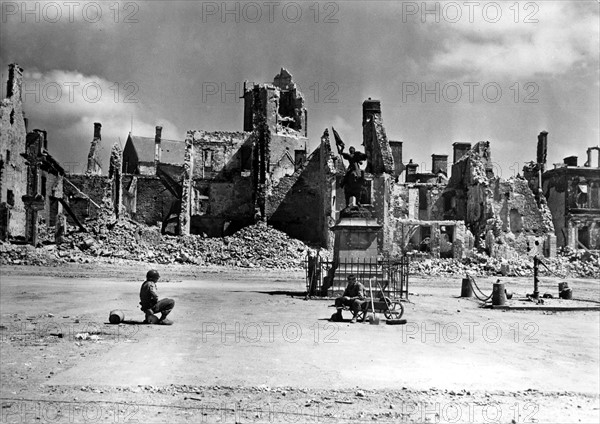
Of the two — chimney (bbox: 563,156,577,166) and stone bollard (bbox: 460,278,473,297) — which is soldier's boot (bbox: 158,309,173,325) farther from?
chimney (bbox: 563,156,577,166)

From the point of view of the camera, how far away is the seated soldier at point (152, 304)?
1041cm

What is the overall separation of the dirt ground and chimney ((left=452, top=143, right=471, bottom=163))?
3887cm

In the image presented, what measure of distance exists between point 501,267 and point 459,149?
17.7 m

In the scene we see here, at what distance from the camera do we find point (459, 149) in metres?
50.4

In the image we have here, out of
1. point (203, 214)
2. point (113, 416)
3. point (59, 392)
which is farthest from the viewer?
point (203, 214)

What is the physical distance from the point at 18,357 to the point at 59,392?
2.00 meters

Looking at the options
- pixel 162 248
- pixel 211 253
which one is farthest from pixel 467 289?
pixel 162 248

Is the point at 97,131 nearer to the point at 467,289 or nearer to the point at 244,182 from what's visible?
the point at 244,182

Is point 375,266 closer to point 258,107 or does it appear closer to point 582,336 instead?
point 582,336

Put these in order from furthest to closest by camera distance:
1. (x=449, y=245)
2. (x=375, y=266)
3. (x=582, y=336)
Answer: (x=449, y=245), (x=375, y=266), (x=582, y=336)

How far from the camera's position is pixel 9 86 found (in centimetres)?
4150

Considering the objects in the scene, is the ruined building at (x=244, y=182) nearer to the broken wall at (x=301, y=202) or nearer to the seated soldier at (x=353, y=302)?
the broken wall at (x=301, y=202)

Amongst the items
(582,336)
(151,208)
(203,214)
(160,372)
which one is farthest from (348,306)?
(151,208)

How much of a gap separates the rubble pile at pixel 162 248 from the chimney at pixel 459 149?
2004 centimetres
